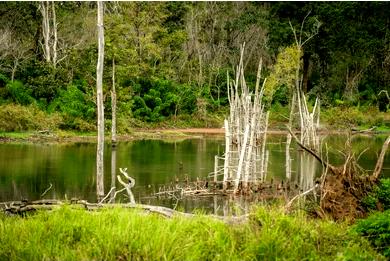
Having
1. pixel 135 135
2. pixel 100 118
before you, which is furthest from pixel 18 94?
pixel 100 118

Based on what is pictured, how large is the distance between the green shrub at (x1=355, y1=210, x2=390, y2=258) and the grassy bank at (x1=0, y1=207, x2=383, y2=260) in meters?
0.12

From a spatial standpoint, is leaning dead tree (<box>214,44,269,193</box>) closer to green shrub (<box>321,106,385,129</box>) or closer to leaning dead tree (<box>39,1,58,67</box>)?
leaning dead tree (<box>39,1,58,67</box>)

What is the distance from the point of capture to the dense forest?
35594 millimetres

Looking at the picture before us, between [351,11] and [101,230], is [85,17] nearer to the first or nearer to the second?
[351,11]

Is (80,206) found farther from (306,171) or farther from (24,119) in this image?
(24,119)

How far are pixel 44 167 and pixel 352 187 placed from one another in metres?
15.0

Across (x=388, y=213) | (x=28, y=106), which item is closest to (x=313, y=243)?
(x=388, y=213)

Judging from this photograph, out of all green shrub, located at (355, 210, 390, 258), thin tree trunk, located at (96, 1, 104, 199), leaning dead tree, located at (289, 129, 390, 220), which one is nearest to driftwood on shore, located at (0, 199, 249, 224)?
leaning dead tree, located at (289, 129, 390, 220)

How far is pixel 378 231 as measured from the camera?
6.34m

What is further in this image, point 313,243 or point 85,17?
point 85,17

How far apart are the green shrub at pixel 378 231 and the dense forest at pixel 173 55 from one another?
26218 mm

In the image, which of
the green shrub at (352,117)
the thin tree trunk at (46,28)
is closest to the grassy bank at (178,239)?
the thin tree trunk at (46,28)

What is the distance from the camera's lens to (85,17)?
4312cm

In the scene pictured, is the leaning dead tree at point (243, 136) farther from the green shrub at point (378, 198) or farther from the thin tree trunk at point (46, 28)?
the thin tree trunk at point (46, 28)
